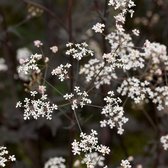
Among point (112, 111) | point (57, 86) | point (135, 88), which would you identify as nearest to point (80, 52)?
point (112, 111)

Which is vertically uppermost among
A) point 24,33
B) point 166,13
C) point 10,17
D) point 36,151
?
point 10,17

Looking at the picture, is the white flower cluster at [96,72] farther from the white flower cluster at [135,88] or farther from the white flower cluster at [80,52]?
the white flower cluster at [80,52]

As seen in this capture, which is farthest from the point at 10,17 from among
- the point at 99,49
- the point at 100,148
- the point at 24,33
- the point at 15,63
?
the point at 100,148

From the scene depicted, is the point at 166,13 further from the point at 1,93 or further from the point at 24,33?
the point at 1,93

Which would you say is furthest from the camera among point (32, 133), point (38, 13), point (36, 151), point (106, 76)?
point (36, 151)

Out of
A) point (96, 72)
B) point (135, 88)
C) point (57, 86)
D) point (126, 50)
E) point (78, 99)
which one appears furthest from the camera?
point (57, 86)

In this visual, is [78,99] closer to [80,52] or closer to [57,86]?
[80,52]

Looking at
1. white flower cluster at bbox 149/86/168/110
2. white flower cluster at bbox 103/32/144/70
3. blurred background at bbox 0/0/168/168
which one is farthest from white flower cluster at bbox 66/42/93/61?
blurred background at bbox 0/0/168/168

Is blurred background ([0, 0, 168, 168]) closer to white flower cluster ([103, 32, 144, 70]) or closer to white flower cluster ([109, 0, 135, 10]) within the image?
white flower cluster ([103, 32, 144, 70])
